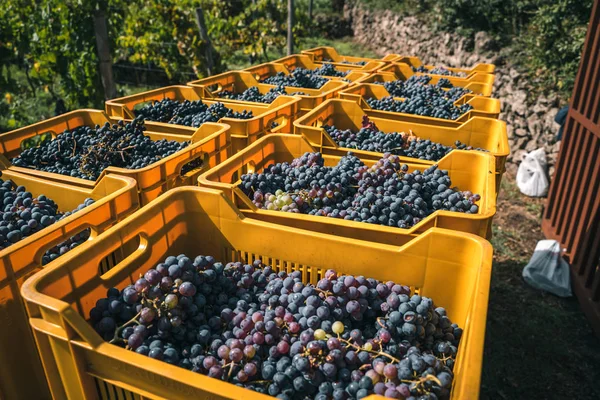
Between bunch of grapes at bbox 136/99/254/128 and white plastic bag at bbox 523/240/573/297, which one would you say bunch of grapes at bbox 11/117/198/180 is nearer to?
bunch of grapes at bbox 136/99/254/128

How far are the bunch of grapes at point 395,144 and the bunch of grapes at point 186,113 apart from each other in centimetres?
72

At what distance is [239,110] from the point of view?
3197 millimetres

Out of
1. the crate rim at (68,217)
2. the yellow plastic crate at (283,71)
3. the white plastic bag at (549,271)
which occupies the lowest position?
the white plastic bag at (549,271)

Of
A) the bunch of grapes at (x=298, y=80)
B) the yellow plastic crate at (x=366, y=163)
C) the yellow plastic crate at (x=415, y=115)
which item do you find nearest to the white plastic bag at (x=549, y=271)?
the yellow plastic crate at (x=415, y=115)

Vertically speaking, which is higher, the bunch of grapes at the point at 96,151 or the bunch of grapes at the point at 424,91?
the bunch of grapes at the point at 424,91

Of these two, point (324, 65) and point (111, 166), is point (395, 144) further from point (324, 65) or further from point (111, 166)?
point (324, 65)

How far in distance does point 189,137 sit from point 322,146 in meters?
0.80

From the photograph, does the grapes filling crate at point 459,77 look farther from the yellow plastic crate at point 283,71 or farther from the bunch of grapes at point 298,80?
the bunch of grapes at point 298,80

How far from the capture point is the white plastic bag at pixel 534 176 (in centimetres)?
522

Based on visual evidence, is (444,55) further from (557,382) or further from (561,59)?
(557,382)

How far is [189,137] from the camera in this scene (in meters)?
2.62

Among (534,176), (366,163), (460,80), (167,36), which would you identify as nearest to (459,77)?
(460,80)

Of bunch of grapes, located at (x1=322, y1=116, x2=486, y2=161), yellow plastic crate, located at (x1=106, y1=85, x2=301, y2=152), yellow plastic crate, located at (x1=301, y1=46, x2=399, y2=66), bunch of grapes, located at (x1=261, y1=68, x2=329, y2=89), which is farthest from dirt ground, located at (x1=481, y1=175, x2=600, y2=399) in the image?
yellow plastic crate, located at (x1=301, y1=46, x2=399, y2=66)

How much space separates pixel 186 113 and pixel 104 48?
2.30 metres
